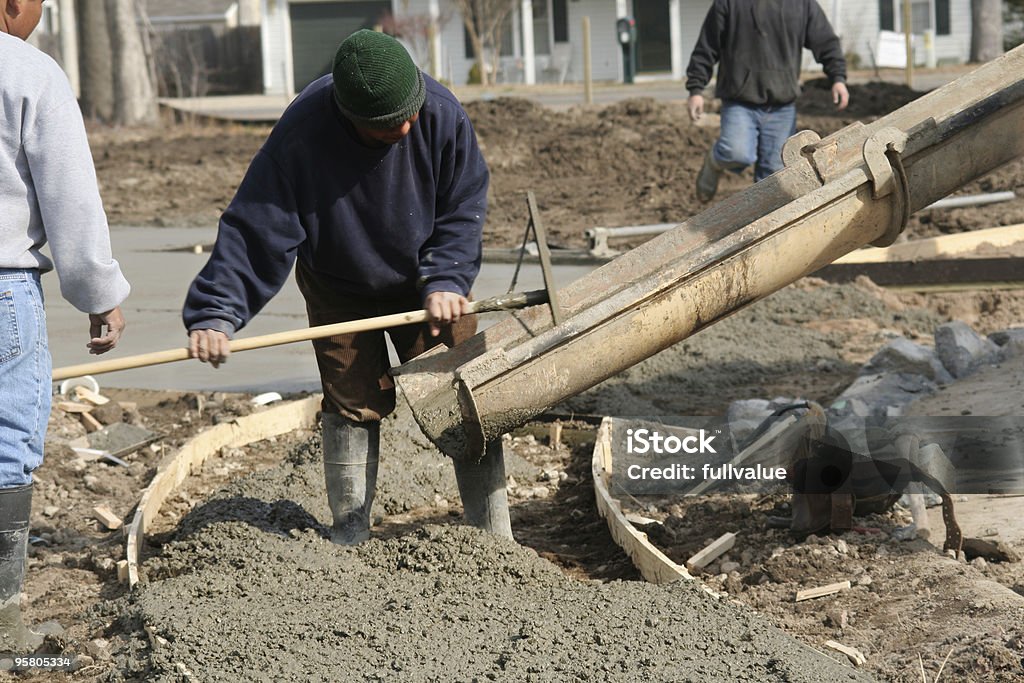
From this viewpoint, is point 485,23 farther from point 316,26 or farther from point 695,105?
point 695,105

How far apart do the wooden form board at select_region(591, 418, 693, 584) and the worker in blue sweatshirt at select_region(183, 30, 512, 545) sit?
417mm

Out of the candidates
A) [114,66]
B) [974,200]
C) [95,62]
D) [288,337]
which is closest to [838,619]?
[288,337]

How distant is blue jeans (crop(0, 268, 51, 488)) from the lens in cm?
345

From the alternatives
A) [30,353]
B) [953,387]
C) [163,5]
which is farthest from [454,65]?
[30,353]

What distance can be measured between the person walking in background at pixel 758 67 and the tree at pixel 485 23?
2533cm

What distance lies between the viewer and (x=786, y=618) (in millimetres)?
3723

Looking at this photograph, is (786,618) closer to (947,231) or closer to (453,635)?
(453,635)

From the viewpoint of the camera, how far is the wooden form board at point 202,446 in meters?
4.57

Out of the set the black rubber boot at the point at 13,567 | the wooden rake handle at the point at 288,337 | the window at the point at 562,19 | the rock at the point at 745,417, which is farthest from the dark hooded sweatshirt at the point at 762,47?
the window at the point at 562,19

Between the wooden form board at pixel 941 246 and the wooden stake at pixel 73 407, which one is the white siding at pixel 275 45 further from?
the wooden stake at pixel 73 407

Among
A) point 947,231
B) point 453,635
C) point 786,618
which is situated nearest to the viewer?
point 453,635

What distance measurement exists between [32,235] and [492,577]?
170cm

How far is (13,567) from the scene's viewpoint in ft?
12.1

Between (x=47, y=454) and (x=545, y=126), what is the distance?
13.1 m
